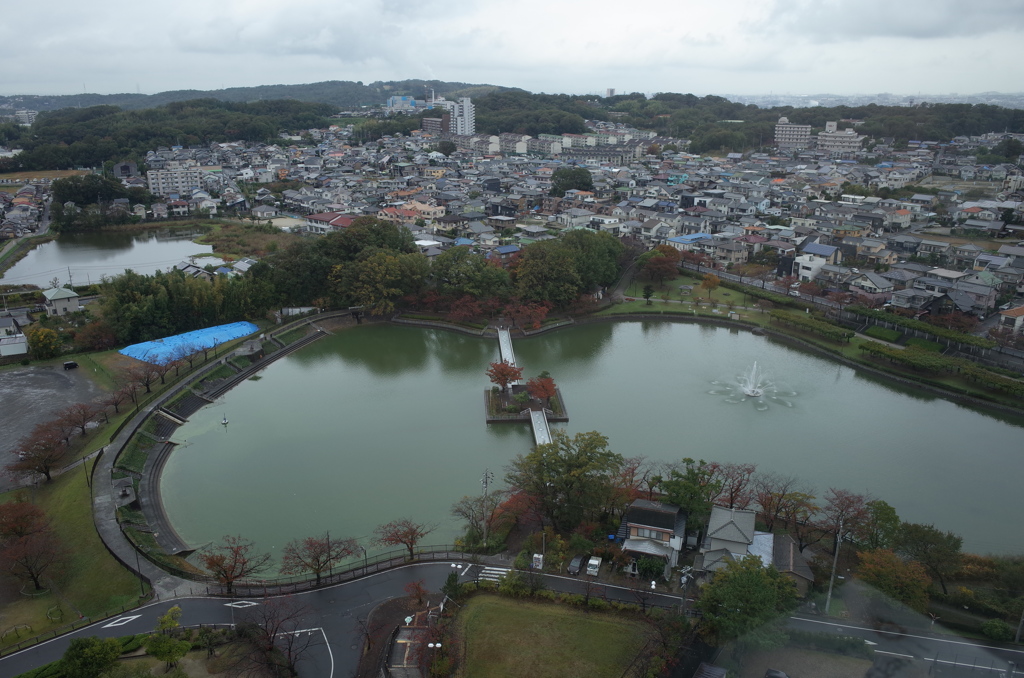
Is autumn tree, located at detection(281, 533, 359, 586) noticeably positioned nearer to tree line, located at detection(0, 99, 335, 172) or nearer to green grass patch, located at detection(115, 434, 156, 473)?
green grass patch, located at detection(115, 434, 156, 473)

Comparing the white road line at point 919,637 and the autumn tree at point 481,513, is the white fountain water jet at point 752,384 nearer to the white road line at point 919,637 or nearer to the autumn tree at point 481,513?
the autumn tree at point 481,513

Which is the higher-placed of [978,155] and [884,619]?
[978,155]

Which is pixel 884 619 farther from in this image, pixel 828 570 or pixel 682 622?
pixel 682 622

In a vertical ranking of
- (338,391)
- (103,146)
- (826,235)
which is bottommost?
(338,391)

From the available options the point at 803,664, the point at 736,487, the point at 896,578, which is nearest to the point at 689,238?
the point at 736,487

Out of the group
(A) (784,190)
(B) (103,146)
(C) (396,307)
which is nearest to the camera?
(C) (396,307)

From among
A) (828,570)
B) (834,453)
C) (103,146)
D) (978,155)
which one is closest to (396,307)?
(834,453)

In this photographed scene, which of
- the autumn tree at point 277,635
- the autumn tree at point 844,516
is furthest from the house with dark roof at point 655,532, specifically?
the autumn tree at point 277,635
